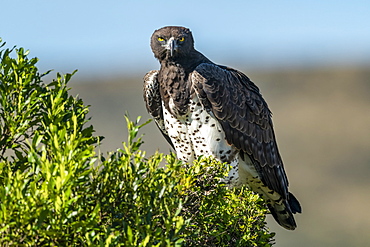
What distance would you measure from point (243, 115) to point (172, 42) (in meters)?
1.09

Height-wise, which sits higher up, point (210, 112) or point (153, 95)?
point (153, 95)

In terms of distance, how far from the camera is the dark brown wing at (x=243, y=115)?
7691 mm

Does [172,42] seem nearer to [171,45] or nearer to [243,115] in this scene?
[171,45]

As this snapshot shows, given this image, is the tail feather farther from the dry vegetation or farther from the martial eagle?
the dry vegetation

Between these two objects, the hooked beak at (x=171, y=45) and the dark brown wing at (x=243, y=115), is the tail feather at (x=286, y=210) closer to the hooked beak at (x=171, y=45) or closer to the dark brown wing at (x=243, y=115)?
the dark brown wing at (x=243, y=115)

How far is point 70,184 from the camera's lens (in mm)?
3914

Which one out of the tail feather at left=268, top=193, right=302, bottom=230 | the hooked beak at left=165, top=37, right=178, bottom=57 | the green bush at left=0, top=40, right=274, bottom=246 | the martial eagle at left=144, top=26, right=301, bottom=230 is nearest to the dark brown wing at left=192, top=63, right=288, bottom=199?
the martial eagle at left=144, top=26, right=301, bottom=230

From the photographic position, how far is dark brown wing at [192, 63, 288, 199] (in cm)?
769

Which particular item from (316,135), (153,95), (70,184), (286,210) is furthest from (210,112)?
(316,135)

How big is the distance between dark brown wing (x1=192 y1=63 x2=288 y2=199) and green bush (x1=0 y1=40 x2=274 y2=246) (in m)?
2.74

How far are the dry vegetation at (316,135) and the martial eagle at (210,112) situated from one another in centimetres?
1928

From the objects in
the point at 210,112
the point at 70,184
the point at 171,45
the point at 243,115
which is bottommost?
the point at 70,184

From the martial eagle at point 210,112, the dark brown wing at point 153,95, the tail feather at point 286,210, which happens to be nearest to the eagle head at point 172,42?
the martial eagle at point 210,112

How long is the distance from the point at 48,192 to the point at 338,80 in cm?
3634
